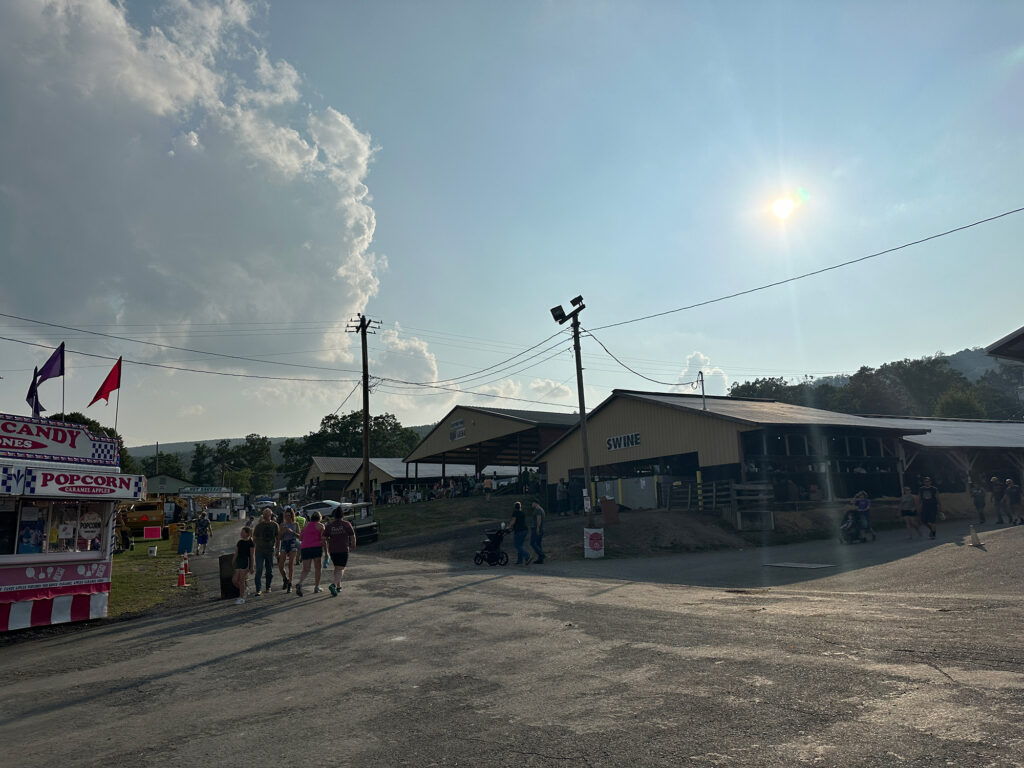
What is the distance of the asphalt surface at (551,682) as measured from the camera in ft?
14.9

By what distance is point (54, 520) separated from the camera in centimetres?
1254

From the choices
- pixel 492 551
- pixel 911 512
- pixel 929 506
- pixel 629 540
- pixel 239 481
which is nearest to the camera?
pixel 492 551

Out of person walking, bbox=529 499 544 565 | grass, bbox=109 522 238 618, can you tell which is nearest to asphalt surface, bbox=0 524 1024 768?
grass, bbox=109 522 238 618

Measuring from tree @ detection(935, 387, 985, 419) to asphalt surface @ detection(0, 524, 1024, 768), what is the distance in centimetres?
9261

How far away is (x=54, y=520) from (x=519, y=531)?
35.6 ft

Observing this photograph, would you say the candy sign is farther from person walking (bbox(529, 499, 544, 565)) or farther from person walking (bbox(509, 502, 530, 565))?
person walking (bbox(529, 499, 544, 565))

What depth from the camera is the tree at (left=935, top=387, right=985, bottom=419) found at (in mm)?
88625

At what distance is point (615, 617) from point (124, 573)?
58.1ft

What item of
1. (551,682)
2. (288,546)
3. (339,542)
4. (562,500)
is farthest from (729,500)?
(551,682)

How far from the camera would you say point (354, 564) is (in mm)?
20906

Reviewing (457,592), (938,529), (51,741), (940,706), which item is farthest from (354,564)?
(938,529)

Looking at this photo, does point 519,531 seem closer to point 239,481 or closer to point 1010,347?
point 1010,347

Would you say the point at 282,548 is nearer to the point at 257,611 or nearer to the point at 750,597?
the point at 257,611

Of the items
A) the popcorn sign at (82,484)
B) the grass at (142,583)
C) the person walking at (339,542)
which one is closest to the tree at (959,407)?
the grass at (142,583)
